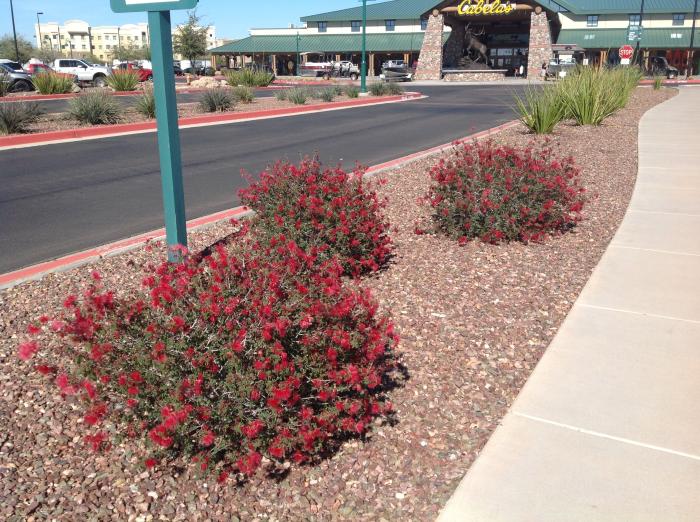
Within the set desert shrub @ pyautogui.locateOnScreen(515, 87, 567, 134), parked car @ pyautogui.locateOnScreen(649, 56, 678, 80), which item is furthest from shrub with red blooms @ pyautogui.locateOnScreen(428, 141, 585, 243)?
parked car @ pyautogui.locateOnScreen(649, 56, 678, 80)

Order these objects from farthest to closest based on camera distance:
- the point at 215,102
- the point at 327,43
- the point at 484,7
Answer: the point at 327,43, the point at 484,7, the point at 215,102

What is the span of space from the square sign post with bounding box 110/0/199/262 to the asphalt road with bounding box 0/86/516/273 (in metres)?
1.96

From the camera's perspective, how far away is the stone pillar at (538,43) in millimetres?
59219

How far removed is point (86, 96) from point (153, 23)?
14.8 m

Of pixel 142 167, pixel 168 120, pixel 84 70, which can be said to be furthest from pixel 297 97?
pixel 84 70

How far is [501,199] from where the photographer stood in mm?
7371

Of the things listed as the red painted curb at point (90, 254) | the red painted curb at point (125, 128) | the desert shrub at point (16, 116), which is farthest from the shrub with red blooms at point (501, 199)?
the desert shrub at point (16, 116)

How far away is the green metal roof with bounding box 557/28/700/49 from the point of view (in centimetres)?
6531

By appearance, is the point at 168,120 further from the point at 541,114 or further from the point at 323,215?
the point at 541,114

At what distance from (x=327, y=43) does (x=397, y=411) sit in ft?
237

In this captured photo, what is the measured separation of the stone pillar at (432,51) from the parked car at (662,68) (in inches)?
695

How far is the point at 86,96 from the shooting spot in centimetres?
1880

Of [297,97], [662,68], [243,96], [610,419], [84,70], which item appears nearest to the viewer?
[610,419]

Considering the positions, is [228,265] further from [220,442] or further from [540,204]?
[540,204]
